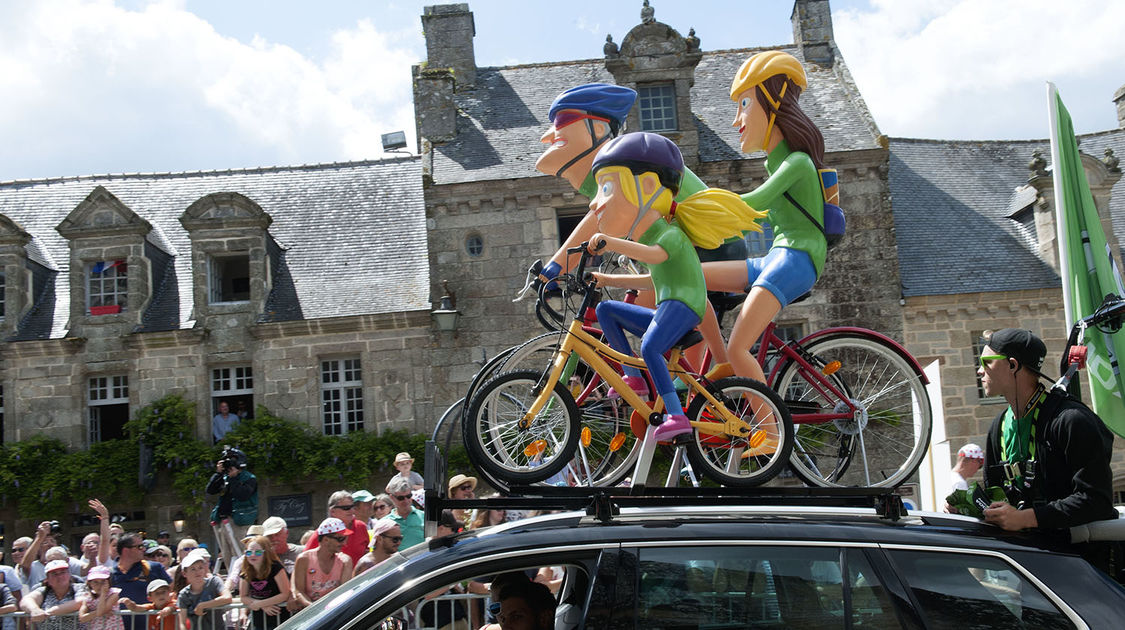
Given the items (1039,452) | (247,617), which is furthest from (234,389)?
(1039,452)

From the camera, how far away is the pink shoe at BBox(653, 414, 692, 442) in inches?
177

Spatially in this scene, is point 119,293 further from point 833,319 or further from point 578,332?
point 578,332

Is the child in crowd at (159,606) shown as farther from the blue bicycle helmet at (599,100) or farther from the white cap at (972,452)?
the white cap at (972,452)

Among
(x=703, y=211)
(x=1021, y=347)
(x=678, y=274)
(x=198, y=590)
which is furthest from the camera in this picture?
(x=198, y=590)

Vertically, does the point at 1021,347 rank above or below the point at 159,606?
above

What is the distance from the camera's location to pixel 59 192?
2181 centimetres

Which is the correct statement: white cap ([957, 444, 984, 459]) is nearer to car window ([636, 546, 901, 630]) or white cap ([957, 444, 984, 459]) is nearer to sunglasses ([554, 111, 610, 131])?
sunglasses ([554, 111, 610, 131])

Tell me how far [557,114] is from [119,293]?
52.5ft

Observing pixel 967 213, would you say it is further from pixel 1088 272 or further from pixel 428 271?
pixel 1088 272

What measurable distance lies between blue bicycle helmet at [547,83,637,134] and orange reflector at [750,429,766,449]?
6.47ft

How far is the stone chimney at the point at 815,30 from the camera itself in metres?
21.1

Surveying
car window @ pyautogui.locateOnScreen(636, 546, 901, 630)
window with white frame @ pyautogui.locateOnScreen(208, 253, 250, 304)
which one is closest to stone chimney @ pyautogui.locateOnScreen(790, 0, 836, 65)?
window with white frame @ pyautogui.locateOnScreen(208, 253, 250, 304)

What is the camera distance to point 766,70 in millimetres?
5098

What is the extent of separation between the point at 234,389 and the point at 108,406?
2926 mm
